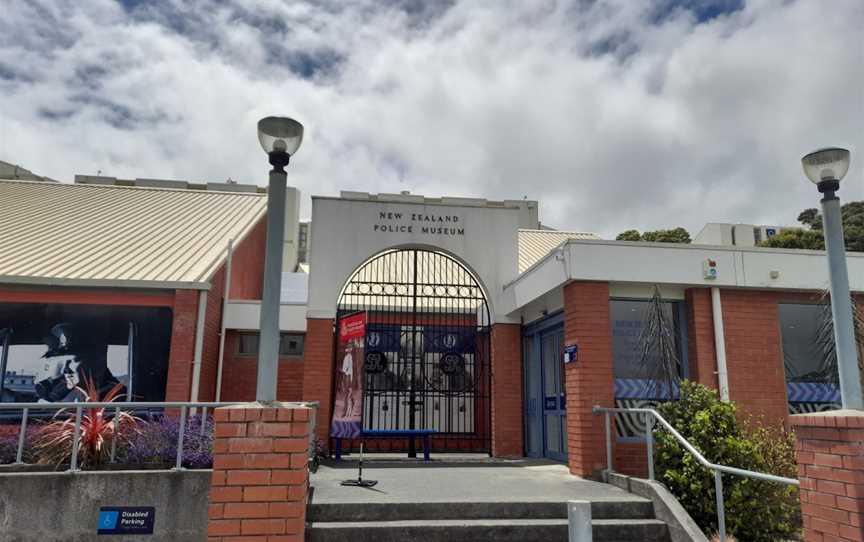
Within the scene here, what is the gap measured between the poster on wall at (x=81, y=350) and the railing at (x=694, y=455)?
7535mm

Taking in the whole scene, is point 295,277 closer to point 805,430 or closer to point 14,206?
point 14,206

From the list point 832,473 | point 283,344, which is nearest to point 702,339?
point 832,473

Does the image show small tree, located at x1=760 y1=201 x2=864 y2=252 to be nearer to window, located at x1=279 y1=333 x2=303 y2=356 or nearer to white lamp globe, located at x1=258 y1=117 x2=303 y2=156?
window, located at x1=279 y1=333 x2=303 y2=356

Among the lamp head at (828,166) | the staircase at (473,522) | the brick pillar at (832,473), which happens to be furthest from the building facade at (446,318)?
the brick pillar at (832,473)

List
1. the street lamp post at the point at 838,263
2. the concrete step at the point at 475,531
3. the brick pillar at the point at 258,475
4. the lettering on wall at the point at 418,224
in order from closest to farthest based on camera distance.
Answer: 1. the brick pillar at the point at 258,475
2. the street lamp post at the point at 838,263
3. the concrete step at the point at 475,531
4. the lettering on wall at the point at 418,224

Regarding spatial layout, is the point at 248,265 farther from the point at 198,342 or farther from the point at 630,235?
the point at 630,235

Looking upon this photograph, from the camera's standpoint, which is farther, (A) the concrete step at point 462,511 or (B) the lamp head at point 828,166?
(A) the concrete step at point 462,511

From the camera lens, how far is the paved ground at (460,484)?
6629 millimetres

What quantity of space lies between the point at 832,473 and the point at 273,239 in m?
4.34

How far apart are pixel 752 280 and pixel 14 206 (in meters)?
16.3

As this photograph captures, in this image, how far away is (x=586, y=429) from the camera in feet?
26.9

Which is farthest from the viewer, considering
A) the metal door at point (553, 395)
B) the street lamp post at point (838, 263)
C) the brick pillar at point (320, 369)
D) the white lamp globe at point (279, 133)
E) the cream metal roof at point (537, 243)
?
the cream metal roof at point (537, 243)

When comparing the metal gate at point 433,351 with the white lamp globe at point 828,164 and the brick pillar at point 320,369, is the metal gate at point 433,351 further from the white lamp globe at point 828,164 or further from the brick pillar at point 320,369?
the white lamp globe at point 828,164

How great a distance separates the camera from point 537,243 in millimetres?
16578
